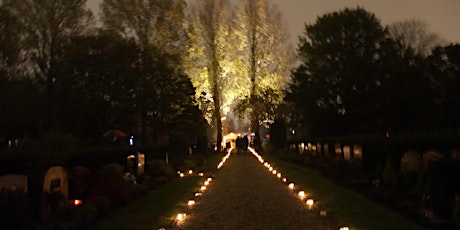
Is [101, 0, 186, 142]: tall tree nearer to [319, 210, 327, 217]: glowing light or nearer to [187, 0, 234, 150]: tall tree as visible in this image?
[187, 0, 234, 150]: tall tree

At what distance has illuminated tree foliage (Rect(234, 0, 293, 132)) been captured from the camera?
53.9m

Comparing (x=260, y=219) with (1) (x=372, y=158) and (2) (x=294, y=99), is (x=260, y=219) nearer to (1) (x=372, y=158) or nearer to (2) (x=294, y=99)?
Answer: (1) (x=372, y=158)

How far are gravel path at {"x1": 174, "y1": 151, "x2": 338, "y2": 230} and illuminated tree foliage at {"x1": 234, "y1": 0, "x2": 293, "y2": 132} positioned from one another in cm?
3591

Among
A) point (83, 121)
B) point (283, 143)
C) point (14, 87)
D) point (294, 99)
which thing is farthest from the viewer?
point (294, 99)

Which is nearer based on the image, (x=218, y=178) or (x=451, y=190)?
(x=451, y=190)

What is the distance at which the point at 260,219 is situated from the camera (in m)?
11.4

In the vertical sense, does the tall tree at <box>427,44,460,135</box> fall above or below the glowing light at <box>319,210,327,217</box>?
above

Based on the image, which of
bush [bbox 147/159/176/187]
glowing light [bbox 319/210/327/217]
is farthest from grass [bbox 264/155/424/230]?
bush [bbox 147/159/176/187]

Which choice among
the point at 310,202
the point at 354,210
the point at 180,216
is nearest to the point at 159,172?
the point at 310,202

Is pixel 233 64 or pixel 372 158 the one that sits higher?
pixel 233 64

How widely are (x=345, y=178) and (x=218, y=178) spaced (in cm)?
557

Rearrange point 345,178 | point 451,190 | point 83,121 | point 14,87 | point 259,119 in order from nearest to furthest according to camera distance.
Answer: point 451,190 < point 345,178 < point 14,87 < point 83,121 < point 259,119

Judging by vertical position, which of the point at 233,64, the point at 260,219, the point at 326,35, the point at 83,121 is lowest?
the point at 260,219

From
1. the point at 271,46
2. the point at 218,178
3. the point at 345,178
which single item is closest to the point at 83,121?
the point at 271,46
